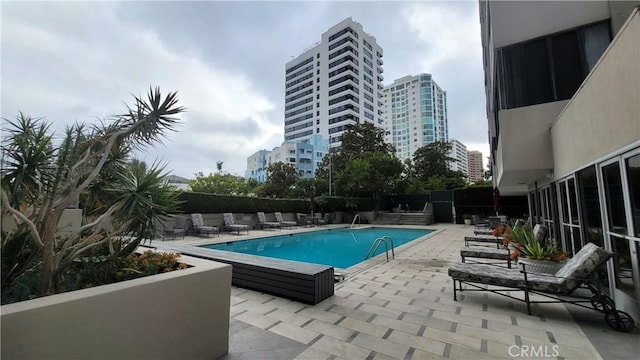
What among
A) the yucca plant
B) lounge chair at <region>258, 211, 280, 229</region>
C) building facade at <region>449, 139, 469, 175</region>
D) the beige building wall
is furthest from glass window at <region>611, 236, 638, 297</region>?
building facade at <region>449, 139, 469, 175</region>

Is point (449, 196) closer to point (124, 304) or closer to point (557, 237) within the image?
point (557, 237)

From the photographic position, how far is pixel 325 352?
2627mm

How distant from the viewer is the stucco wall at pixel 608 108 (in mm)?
2713

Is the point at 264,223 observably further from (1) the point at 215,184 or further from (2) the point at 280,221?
(1) the point at 215,184

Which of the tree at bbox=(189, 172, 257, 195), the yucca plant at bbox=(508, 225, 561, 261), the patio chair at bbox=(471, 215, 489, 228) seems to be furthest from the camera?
the tree at bbox=(189, 172, 257, 195)

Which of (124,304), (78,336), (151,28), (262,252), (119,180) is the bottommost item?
(262,252)

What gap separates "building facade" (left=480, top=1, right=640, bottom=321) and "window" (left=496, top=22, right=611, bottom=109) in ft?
0.06

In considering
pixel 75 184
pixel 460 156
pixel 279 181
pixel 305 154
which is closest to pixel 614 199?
pixel 75 184

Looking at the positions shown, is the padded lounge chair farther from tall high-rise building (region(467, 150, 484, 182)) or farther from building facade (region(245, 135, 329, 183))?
tall high-rise building (region(467, 150, 484, 182))

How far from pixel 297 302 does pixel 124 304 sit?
2482 mm

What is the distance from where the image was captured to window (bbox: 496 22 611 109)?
5801 mm

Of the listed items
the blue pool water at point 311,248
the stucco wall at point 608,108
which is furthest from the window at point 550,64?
the blue pool water at point 311,248

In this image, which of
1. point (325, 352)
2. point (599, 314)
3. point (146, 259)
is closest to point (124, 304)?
point (146, 259)

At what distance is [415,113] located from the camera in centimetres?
7950
